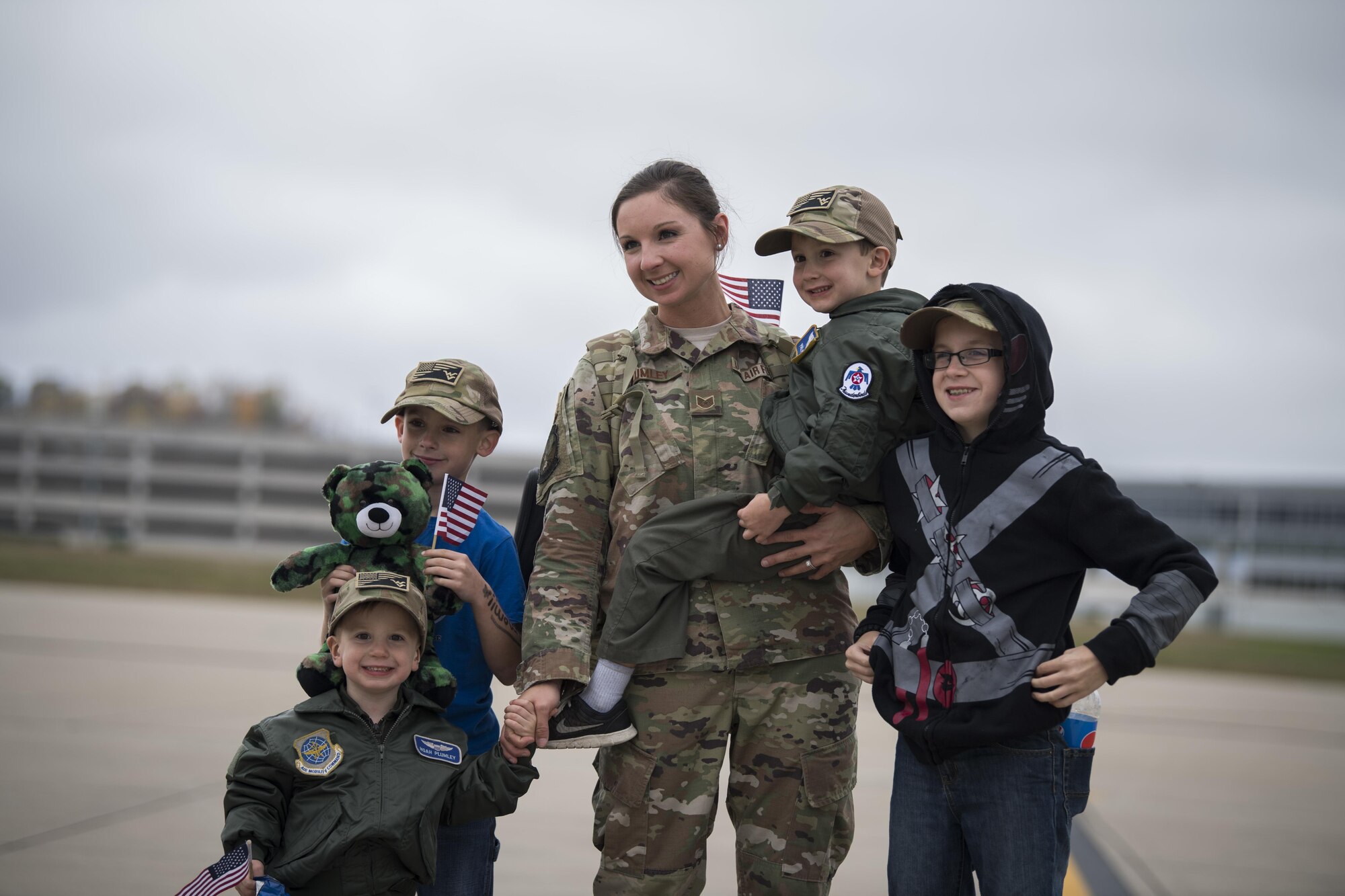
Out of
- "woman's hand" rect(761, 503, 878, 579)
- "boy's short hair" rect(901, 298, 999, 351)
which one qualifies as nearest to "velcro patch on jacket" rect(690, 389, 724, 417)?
"woman's hand" rect(761, 503, 878, 579)

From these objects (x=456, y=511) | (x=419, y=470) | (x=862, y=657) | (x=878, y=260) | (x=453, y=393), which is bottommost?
(x=862, y=657)

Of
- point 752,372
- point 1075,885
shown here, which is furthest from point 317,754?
point 1075,885

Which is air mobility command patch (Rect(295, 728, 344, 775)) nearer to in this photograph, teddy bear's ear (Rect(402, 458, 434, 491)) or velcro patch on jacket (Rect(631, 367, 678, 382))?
teddy bear's ear (Rect(402, 458, 434, 491))

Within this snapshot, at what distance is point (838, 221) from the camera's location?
2.88 meters

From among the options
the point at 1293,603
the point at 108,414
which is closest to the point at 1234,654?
the point at 1293,603

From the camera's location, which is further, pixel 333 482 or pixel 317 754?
pixel 333 482

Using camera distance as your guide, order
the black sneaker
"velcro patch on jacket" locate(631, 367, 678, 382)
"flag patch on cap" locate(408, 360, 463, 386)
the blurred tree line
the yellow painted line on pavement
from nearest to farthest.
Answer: the black sneaker → "velcro patch on jacket" locate(631, 367, 678, 382) → "flag patch on cap" locate(408, 360, 463, 386) → the yellow painted line on pavement → the blurred tree line

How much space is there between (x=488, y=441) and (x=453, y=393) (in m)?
0.25

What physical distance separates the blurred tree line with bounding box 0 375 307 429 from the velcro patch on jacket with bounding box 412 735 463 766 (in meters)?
83.4

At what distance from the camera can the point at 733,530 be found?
2719mm

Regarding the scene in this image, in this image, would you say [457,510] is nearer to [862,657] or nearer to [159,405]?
[862,657]

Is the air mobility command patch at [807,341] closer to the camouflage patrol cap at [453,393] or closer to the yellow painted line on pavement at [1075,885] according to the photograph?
the camouflage patrol cap at [453,393]

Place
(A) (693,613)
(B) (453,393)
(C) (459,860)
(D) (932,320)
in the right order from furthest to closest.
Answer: (B) (453,393)
(C) (459,860)
(A) (693,613)
(D) (932,320)

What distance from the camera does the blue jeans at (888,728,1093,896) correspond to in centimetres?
244
